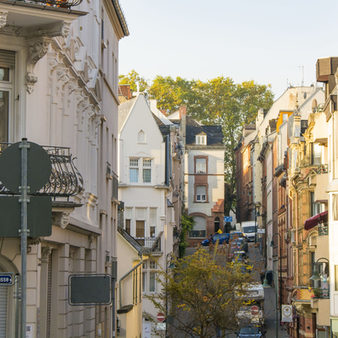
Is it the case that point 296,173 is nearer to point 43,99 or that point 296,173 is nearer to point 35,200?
point 43,99

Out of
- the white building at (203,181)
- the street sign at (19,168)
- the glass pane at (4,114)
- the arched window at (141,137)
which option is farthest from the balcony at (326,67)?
the white building at (203,181)

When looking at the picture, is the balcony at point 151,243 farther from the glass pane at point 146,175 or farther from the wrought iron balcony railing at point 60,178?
the wrought iron balcony railing at point 60,178

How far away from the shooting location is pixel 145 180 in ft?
196

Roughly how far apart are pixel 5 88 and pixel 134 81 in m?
83.9

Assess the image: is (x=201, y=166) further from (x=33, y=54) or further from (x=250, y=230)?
(x=33, y=54)

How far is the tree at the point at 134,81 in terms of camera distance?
98.9m

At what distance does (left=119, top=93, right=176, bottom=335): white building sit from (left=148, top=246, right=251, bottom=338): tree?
34.4ft

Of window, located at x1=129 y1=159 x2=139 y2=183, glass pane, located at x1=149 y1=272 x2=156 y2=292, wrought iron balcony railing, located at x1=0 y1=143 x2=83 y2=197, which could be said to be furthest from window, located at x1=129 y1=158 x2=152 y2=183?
wrought iron balcony railing, located at x1=0 y1=143 x2=83 y2=197

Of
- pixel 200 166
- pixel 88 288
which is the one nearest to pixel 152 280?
pixel 88 288

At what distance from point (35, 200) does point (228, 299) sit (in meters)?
36.1

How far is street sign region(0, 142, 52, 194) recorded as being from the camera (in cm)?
917

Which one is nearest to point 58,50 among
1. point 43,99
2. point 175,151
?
point 43,99

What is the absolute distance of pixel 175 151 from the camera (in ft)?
234

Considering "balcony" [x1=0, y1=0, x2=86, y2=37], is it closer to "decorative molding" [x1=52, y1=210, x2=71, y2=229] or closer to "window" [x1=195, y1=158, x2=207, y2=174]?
"decorative molding" [x1=52, y1=210, x2=71, y2=229]
